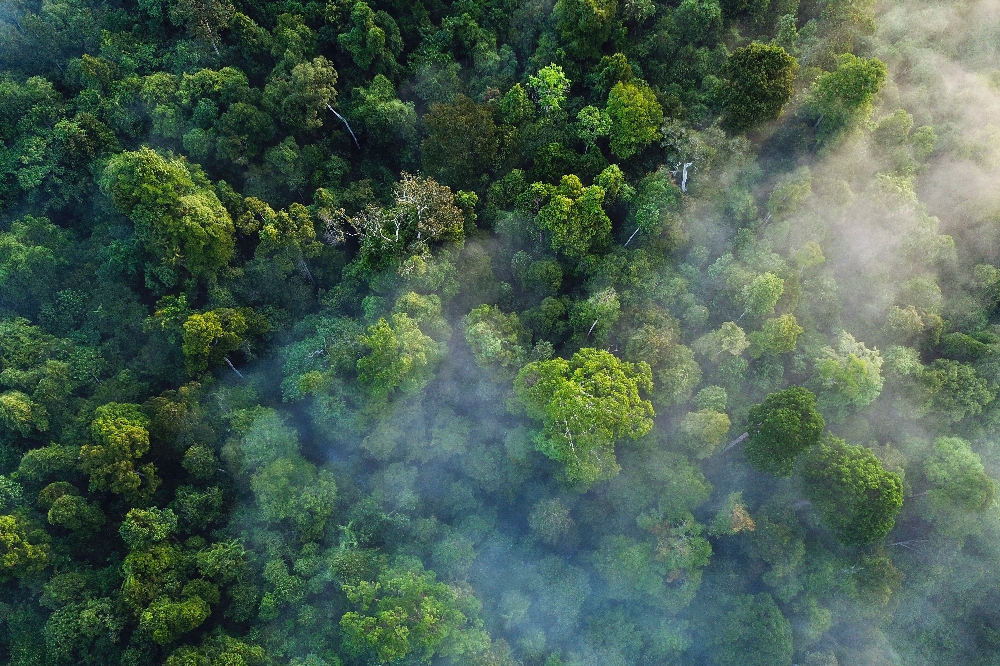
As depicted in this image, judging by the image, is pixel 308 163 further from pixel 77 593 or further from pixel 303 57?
pixel 77 593

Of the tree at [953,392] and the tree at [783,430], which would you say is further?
the tree at [953,392]

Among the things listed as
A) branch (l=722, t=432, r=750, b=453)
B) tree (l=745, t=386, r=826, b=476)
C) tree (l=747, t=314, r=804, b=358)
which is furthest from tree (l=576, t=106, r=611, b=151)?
branch (l=722, t=432, r=750, b=453)

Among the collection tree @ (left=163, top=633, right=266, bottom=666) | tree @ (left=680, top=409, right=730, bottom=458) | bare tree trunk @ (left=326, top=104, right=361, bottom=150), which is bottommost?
tree @ (left=163, top=633, right=266, bottom=666)

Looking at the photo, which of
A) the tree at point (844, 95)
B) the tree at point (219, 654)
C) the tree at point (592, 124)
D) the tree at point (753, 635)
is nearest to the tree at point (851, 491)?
the tree at point (753, 635)

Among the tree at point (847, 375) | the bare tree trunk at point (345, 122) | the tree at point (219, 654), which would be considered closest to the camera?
the tree at point (219, 654)

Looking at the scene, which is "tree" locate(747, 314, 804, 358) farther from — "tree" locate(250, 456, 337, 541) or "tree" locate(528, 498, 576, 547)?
"tree" locate(250, 456, 337, 541)

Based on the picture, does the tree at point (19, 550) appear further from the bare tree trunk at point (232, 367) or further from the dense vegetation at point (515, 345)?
the bare tree trunk at point (232, 367)

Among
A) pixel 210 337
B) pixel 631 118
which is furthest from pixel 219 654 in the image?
pixel 631 118
